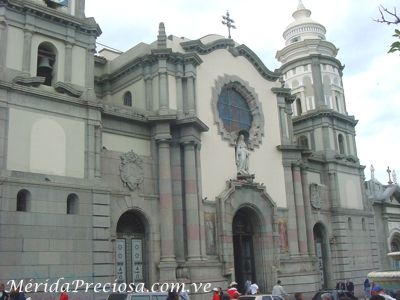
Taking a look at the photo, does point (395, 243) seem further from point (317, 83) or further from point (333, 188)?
point (317, 83)

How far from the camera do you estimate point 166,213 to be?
85.5 feet

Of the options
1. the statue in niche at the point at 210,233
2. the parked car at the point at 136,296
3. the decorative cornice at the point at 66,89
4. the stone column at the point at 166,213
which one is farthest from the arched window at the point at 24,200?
the statue in niche at the point at 210,233

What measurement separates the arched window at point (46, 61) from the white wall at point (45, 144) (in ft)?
7.96

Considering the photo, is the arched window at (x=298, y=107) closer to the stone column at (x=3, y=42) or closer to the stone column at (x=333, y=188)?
the stone column at (x=333, y=188)

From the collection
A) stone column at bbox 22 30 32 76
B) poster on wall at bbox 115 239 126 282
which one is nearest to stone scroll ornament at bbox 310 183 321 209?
poster on wall at bbox 115 239 126 282

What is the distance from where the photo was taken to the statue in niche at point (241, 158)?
30719mm

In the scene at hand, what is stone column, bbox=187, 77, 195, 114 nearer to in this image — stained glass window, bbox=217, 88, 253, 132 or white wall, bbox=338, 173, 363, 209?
stained glass window, bbox=217, 88, 253, 132

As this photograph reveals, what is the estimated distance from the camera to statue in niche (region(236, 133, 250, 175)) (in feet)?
101

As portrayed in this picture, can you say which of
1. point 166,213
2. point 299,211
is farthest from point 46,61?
point 299,211

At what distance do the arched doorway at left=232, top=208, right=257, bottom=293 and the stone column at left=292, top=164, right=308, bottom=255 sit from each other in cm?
342

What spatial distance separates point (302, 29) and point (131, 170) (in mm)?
24230

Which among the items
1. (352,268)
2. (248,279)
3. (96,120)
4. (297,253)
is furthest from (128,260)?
(352,268)

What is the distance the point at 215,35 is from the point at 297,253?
14.7m

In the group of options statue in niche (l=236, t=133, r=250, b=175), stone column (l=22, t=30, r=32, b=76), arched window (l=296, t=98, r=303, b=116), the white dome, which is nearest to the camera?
stone column (l=22, t=30, r=32, b=76)
